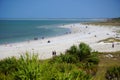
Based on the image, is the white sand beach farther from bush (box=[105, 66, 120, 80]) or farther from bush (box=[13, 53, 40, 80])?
bush (box=[13, 53, 40, 80])

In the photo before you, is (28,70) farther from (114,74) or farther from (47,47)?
(47,47)

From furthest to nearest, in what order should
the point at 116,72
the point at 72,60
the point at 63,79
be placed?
the point at 72,60, the point at 116,72, the point at 63,79

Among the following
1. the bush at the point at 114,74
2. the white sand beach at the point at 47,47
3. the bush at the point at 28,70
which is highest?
the bush at the point at 28,70

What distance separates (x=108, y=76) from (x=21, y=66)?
11598 mm

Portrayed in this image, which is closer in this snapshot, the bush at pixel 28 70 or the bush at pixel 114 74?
the bush at pixel 28 70

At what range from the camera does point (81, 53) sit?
77.7 feet

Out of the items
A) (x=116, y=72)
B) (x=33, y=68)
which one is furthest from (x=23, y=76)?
(x=116, y=72)

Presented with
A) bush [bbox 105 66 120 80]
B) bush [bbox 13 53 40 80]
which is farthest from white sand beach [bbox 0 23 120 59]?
bush [bbox 13 53 40 80]

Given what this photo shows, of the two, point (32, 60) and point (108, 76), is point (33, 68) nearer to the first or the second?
point (32, 60)

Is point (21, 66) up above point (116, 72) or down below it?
above

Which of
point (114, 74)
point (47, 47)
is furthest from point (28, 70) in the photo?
point (47, 47)

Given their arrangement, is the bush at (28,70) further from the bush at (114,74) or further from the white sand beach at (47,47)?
the white sand beach at (47,47)

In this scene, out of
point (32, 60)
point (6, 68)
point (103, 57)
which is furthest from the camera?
point (103, 57)

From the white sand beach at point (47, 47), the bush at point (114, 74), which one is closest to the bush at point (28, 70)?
the bush at point (114, 74)
